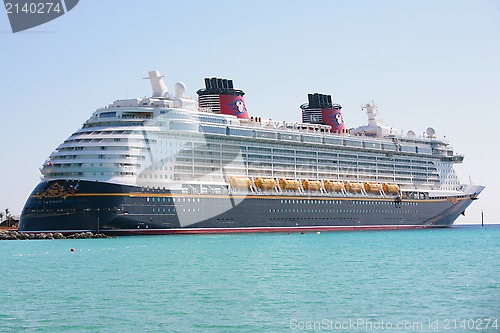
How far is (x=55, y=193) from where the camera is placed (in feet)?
217

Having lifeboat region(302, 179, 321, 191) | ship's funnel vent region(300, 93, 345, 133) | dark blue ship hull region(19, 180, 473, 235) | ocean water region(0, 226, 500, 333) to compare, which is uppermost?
ship's funnel vent region(300, 93, 345, 133)

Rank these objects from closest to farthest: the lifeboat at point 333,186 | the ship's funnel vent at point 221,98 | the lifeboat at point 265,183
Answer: the lifeboat at point 265,183 → the ship's funnel vent at point 221,98 → the lifeboat at point 333,186

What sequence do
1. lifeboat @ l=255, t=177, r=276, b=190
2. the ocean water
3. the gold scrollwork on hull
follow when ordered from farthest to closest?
lifeboat @ l=255, t=177, r=276, b=190 → the gold scrollwork on hull → the ocean water

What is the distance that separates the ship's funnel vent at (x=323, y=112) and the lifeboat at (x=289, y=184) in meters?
16.4

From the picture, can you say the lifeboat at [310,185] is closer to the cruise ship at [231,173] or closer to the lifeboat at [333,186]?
the cruise ship at [231,173]

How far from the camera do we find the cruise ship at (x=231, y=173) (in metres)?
66.1

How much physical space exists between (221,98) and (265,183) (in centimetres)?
1102

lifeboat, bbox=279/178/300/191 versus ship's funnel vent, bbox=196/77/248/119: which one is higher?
ship's funnel vent, bbox=196/77/248/119

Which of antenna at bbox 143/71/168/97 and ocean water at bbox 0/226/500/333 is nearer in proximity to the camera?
ocean water at bbox 0/226/500/333

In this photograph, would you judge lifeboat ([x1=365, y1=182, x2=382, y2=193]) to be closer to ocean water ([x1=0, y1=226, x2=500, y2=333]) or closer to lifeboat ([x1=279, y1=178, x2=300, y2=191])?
lifeboat ([x1=279, y1=178, x2=300, y2=191])

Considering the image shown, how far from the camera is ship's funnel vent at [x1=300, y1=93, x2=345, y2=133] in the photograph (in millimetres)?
97688

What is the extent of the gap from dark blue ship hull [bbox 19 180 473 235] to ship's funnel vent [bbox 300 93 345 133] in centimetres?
1234

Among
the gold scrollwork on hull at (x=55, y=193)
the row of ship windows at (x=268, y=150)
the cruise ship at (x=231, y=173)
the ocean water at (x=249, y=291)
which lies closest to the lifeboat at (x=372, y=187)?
the cruise ship at (x=231, y=173)

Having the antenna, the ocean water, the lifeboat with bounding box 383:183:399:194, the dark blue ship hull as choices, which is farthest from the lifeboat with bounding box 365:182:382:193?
the ocean water
